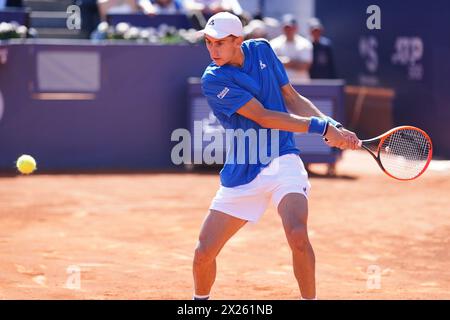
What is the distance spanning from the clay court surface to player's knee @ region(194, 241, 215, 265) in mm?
1089

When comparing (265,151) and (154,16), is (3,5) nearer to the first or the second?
(154,16)

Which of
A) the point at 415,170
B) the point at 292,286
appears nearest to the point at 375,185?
the point at 292,286

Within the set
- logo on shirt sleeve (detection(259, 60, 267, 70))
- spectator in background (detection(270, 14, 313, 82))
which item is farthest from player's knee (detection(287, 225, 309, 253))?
spectator in background (detection(270, 14, 313, 82))

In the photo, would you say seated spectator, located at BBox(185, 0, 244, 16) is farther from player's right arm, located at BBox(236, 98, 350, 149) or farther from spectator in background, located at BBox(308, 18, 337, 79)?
player's right arm, located at BBox(236, 98, 350, 149)

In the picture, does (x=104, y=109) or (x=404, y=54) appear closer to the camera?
(x=104, y=109)

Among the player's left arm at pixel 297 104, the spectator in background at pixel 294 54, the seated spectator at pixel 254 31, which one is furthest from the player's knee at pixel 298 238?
the spectator in background at pixel 294 54

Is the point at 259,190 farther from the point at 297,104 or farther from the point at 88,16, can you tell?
the point at 88,16

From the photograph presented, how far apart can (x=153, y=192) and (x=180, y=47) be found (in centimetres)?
265

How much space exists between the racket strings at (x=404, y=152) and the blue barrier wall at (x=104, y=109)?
7.10m

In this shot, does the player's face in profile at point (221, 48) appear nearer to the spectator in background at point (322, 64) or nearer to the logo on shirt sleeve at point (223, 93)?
the logo on shirt sleeve at point (223, 93)

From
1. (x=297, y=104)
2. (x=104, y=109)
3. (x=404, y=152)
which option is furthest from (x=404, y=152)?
(x=104, y=109)

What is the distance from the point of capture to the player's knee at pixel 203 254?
4.79 meters

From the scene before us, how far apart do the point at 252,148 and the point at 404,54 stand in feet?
32.0

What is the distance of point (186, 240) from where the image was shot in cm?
776
